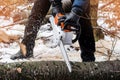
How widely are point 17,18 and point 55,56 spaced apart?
1219 mm

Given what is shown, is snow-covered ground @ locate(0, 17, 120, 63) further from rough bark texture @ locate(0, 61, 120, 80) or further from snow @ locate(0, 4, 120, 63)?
rough bark texture @ locate(0, 61, 120, 80)

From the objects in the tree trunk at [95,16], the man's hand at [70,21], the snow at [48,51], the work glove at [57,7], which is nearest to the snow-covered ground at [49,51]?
the snow at [48,51]

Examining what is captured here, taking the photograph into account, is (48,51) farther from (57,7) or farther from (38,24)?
(57,7)

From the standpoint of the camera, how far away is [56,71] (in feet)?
8.15

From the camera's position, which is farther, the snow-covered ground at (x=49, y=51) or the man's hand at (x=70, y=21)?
the snow-covered ground at (x=49, y=51)

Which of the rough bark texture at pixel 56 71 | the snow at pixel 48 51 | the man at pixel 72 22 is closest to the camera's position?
the rough bark texture at pixel 56 71

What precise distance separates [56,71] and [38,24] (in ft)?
3.99

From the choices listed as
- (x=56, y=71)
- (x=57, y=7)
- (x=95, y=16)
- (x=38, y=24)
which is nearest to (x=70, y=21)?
(x=57, y=7)

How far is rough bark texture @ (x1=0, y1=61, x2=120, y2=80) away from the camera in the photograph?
2443 millimetres

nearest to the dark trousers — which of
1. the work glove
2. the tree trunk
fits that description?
the work glove

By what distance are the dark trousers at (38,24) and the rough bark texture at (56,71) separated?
0.72 meters

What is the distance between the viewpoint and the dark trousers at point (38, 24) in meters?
3.27

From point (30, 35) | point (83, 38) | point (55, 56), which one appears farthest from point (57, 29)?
point (55, 56)

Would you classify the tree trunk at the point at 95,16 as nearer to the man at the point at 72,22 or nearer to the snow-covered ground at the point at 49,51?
the snow-covered ground at the point at 49,51
